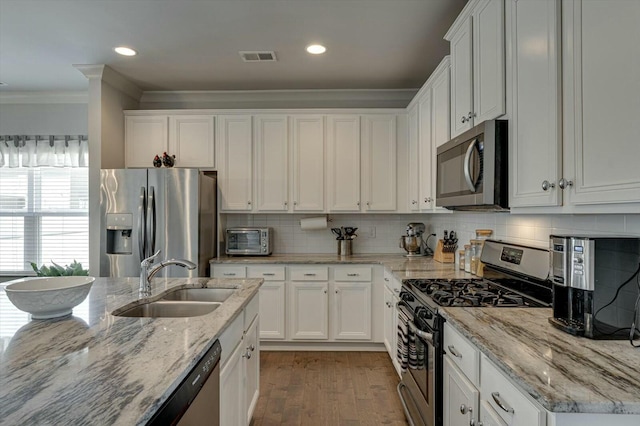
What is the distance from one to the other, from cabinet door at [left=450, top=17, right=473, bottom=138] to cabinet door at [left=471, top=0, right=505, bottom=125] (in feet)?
0.19

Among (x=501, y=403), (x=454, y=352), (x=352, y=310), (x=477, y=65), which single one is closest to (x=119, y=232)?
(x=352, y=310)

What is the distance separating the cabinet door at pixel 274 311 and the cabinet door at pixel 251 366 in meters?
1.23

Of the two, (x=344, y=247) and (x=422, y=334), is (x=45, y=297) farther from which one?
(x=344, y=247)

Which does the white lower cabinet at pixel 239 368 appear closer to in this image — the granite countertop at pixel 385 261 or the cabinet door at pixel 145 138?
the granite countertop at pixel 385 261

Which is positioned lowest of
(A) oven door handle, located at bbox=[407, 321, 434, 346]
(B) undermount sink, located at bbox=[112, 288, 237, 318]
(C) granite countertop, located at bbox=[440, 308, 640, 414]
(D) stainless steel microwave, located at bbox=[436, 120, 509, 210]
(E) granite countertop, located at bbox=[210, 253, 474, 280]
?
(A) oven door handle, located at bbox=[407, 321, 434, 346]

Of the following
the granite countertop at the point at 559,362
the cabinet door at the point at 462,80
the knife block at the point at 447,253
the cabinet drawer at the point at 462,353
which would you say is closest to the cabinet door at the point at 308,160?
the knife block at the point at 447,253

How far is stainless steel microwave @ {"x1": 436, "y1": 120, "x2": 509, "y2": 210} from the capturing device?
70.1 inches

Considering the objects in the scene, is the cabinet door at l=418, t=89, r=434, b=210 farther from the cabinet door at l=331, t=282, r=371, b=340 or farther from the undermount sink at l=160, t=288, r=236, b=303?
the undermount sink at l=160, t=288, r=236, b=303

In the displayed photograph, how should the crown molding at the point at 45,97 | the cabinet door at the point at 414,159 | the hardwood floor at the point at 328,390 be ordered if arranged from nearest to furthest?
the hardwood floor at the point at 328,390 < the cabinet door at the point at 414,159 < the crown molding at the point at 45,97

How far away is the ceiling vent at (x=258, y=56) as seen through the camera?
127 inches

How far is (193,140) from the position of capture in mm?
3912

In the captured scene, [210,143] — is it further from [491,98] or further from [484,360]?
[484,360]

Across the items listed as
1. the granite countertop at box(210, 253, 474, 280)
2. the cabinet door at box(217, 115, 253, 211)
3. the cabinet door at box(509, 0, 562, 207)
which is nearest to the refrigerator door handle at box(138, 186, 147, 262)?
the granite countertop at box(210, 253, 474, 280)

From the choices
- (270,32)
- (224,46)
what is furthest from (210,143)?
(270,32)
